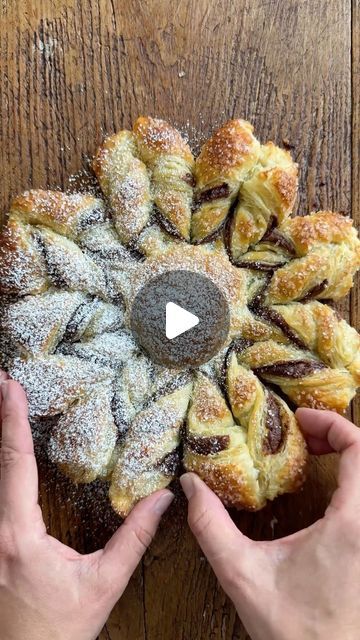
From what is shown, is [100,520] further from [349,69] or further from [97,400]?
[349,69]

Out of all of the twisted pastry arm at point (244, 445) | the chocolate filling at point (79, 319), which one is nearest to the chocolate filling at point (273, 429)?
the twisted pastry arm at point (244, 445)

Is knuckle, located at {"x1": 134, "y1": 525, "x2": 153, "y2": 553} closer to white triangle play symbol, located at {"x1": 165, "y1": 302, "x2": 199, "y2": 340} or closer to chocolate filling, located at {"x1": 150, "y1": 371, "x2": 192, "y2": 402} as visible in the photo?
chocolate filling, located at {"x1": 150, "y1": 371, "x2": 192, "y2": 402}

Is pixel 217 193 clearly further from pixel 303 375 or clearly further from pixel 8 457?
pixel 8 457

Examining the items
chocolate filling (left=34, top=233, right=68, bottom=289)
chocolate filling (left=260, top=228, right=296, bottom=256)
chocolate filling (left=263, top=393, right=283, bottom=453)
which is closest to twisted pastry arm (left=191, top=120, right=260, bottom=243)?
chocolate filling (left=260, top=228, right=296, bottom=256)

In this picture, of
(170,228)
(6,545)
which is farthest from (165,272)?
(6,545)

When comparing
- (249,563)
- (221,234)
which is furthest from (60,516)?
(221,234)
